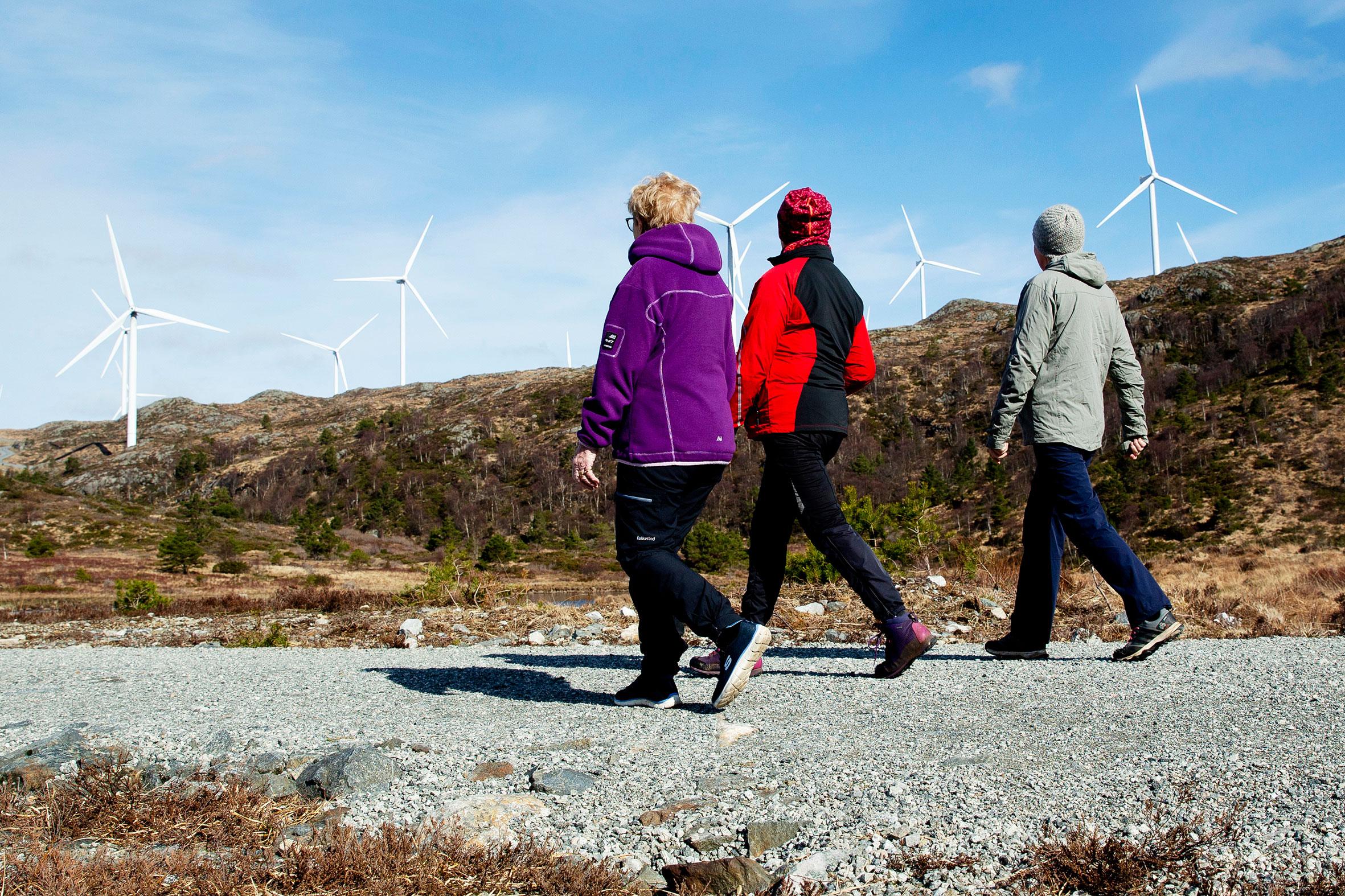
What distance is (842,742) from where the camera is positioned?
328 cm

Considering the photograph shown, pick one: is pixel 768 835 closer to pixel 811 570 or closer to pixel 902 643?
pixel 902 643

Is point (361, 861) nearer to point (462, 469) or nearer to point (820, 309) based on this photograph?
point (820, 309)

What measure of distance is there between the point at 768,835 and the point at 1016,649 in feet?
10.9

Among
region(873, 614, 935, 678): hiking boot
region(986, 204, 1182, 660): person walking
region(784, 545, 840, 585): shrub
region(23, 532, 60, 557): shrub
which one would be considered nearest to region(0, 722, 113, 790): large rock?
region(873, 614, 935, 678): hiking boot

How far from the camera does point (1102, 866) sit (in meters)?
2.06

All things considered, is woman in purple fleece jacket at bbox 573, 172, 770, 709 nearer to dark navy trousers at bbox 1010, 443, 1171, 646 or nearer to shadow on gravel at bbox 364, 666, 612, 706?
shadow on gravel at bbox 364, 666, 612, 706

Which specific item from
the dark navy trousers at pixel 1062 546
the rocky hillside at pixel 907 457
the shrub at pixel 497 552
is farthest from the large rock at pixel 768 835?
the shrub at pixel 497 552

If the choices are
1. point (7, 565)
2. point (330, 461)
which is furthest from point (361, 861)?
point (330, 461)

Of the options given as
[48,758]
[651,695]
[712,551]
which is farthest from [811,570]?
[712,551]

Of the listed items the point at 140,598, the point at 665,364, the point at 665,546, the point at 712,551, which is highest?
the point at 665,364

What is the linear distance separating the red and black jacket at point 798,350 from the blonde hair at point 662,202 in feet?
2.01

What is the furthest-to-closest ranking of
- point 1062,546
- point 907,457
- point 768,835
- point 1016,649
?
point 907,457 < point 1062,546 < point 1016,649 < point 768,835

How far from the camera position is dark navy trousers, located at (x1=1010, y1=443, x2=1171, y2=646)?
194 inches

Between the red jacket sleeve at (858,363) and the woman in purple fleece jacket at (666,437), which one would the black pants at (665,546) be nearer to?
the woman in purple fleece jacket at (666,437)
